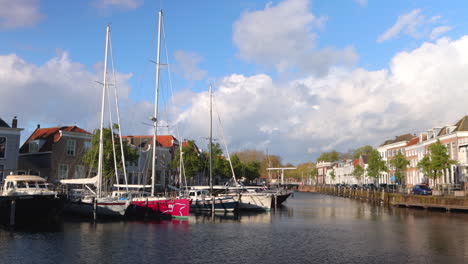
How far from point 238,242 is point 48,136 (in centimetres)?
4581

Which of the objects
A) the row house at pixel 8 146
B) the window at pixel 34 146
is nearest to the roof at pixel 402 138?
the window at pixel 34 146

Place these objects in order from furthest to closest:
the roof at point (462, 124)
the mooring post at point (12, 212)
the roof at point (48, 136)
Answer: the roof at point (462, 124) → the roof at point (48, 136) → the mooring post at point (12, 212)

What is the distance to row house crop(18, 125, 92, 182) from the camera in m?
62.8

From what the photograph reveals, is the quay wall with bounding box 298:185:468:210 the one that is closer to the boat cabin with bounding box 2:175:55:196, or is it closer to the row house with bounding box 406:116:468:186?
the row house with bounding box 406:116:468:186

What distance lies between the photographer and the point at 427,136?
9031 centimetres

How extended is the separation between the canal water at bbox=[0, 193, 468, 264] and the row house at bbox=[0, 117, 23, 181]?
21.2 m

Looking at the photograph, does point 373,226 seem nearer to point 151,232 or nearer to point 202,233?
point 202,233

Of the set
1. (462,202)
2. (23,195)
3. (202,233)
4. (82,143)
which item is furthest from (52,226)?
(462,202)

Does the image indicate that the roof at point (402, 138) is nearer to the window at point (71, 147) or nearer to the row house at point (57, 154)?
the row house at point (57, 154)

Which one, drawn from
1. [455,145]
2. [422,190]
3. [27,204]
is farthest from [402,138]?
[27,204]

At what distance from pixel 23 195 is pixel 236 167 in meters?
77.8

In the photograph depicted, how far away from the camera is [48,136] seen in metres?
65.4

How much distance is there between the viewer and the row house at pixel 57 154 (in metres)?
62.8

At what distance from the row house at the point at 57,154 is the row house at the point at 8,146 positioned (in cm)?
618
